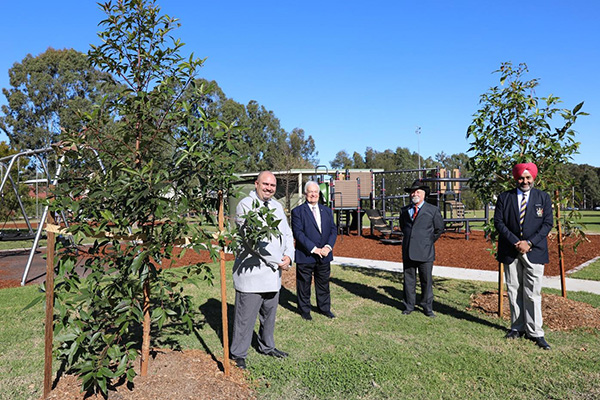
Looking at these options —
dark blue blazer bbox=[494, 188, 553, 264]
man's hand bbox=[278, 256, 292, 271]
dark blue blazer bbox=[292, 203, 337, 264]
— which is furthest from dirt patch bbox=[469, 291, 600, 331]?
man's hand bbox=[278, 256, 292, 271]

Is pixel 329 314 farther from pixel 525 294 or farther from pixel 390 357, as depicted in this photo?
pixel 525 294

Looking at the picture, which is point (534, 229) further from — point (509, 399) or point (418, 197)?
point (509, 399)

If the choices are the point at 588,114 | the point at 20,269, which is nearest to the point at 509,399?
the point at 588,114

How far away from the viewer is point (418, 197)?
20.6 ft

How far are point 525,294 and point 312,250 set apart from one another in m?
2.60

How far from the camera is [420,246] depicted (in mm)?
6066

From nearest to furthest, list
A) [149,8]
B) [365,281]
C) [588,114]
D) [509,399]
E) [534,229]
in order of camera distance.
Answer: [149,8], [509,399], [534,229], [588,114], [365,281]

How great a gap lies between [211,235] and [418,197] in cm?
375

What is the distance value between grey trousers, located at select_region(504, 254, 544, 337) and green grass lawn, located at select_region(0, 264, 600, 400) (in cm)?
21

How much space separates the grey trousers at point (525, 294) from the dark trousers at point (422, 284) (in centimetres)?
120

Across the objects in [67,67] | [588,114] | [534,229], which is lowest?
[534,229]

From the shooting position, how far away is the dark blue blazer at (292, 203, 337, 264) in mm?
6059

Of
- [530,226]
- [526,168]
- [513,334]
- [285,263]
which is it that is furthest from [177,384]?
[526,168]

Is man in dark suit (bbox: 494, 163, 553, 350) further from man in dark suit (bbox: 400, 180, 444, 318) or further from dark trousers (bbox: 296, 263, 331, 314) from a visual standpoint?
dark trousers (bbox: 296, 263, 331, 314)
